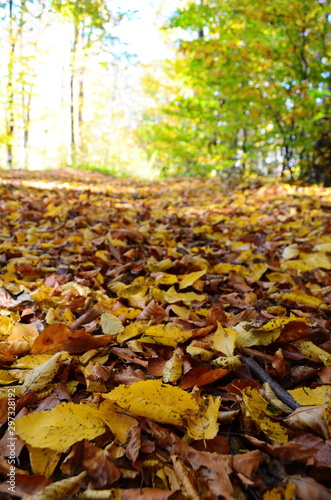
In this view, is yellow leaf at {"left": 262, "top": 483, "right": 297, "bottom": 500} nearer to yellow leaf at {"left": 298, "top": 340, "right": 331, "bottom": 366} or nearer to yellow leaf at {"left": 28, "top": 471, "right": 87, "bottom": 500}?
yellow leaf at {"left": 28, "top": 471, "right": 87, "bottom": 500}

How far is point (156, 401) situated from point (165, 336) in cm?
34

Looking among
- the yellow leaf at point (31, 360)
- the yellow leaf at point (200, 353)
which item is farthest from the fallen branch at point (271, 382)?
the yellow leaf at point (31, 360)

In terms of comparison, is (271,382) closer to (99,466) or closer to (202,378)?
(202,378)

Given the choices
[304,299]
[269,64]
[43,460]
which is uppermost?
[269,64]

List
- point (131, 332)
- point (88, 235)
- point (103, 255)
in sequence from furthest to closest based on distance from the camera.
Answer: point (88, 235) < point (103, 255) < point (131, 332)

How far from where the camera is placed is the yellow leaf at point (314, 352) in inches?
42.8

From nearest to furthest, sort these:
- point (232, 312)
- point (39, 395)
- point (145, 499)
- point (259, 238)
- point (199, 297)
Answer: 1. point (145, 499)
2. point (39, 395)
3. point (232, 312)
4. point (199, 297)
5. point (259, 238)

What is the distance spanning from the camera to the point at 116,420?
82 cm

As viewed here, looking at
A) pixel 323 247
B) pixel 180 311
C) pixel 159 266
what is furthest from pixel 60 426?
pixel 323 247

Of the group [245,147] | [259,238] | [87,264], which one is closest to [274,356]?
[87,264]

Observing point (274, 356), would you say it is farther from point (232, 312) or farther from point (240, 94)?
point (240, 94)

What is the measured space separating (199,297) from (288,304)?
40 centimetres

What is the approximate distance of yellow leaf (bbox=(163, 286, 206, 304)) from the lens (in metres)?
1.57

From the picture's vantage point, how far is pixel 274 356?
3.60ft
